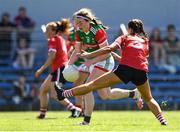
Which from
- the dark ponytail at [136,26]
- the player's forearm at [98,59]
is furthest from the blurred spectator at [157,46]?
the dark ponytail at [136,26]

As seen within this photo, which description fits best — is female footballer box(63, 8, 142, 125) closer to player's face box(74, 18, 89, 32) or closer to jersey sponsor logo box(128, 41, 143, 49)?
player's face box(74, 18, 89, 32)

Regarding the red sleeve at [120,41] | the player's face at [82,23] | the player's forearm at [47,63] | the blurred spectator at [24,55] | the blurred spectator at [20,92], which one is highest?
the player's face at [82,23]

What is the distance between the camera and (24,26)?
1048 inches

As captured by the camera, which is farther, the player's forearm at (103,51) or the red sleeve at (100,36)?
the red sleeve at (100,36)

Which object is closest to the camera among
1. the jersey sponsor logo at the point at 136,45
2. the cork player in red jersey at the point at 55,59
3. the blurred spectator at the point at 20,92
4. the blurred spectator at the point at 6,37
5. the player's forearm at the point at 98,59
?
the jersey sponsor logo at the point at 136,45

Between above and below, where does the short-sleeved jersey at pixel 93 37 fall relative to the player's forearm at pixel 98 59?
above

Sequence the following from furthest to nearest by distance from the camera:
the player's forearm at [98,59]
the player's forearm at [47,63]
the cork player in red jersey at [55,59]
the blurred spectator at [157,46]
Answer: the blurred spectator at [157,46]
the cork player in red jersey at [55,59]
the player's forearm at [47,63]
the player's forearm at [98,59]

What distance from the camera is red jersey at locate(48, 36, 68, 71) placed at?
18.0m

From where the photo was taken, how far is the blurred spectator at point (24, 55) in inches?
1020

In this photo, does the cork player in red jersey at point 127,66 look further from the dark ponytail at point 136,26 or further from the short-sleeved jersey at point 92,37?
the short-sleeved jersey at point 92,37

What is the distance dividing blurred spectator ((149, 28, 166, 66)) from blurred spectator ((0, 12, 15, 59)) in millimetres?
4649

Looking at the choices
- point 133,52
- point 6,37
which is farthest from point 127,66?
point 6,37

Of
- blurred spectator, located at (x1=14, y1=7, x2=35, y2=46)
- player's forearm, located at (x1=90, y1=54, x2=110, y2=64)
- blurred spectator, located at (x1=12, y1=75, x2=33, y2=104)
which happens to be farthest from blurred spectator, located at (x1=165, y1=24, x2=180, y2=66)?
player's forearm, located at (x1=90, y1=54, x2=110, y2=64)

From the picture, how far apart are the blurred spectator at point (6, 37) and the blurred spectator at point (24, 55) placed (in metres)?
0.49
